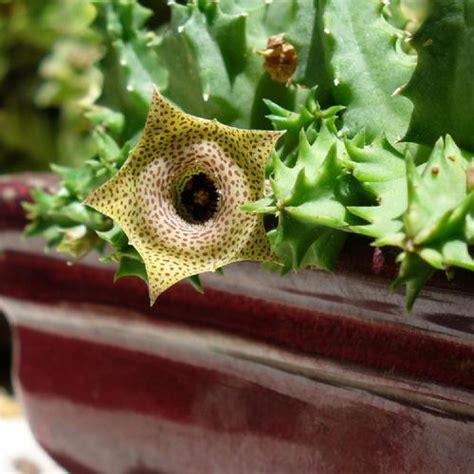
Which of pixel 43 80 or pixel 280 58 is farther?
pixel 43 80

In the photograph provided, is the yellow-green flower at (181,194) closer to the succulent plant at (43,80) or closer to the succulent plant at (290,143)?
the succulent plant at (290,143)

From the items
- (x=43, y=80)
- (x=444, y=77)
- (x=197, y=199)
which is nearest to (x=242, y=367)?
(x=197, y=199)

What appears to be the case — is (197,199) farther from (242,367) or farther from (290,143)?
(242,367)

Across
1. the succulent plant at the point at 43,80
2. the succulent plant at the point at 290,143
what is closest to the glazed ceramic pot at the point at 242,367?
the succulent plant at the point at 290,143

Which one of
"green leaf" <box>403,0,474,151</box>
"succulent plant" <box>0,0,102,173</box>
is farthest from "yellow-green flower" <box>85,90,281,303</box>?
"succulent plant" <box>0,0,102,173</box>

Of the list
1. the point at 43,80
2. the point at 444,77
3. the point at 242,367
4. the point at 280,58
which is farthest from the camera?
the point at 43,80

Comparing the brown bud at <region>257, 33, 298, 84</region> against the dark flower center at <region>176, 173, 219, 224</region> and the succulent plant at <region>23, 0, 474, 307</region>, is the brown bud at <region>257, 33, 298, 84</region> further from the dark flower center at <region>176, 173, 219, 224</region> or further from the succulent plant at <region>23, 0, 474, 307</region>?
the dark flower center at <region>176, 173, 219, 224</region>

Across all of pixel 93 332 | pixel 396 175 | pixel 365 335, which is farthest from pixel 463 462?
pixel 93 332
